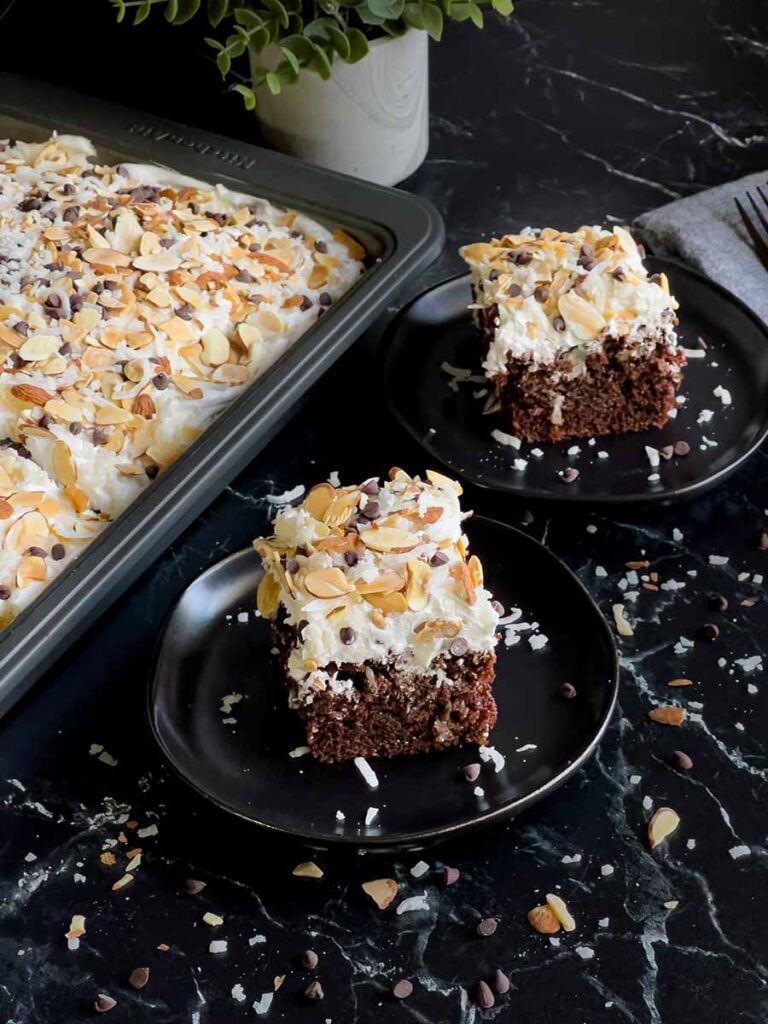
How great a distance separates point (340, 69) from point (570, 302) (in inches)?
21.1

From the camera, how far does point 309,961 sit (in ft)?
4.04

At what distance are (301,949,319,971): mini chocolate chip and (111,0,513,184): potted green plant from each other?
103cm

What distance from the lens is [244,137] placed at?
2.22 m

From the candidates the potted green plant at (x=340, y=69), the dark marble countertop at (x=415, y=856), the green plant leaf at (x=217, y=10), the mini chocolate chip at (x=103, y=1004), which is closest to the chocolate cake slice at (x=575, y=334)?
the dark marble countertop at (x=415, y=856)

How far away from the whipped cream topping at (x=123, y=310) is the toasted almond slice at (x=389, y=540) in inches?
14.0

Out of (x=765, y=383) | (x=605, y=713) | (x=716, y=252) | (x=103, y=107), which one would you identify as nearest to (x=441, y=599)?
(x=605, y=713)

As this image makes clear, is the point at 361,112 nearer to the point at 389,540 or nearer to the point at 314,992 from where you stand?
the point at 389,540

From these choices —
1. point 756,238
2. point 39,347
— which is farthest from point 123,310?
point 756,238

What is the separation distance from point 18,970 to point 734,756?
0.71 meters

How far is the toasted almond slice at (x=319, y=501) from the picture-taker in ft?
4.43

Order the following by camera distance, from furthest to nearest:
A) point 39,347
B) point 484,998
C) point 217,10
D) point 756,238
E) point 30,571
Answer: point 756,238
point 217,10
point 39,347
point 30,571
point 484,998

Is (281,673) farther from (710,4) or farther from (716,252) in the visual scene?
(710,4)

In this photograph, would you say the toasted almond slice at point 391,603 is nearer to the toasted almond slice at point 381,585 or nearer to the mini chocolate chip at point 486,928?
the toasted almond slice at point 381,585

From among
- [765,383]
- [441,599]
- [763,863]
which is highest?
[441,599]
